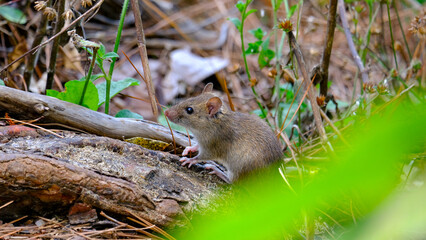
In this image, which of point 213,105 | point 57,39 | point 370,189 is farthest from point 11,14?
point 370,189

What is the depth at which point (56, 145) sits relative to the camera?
2.51 meters

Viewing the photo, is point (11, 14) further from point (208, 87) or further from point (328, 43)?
point (328, 43)

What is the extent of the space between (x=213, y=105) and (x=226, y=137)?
27 centimetres

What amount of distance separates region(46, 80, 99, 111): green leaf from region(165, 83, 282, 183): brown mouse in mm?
597

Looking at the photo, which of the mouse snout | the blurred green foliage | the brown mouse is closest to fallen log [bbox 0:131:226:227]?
the brown mouse

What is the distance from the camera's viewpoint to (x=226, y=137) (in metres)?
3.22

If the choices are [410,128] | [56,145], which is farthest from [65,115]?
[410,128]

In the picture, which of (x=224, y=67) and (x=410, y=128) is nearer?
(x=410, y=128)

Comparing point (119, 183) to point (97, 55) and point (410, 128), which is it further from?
point (410, 128)

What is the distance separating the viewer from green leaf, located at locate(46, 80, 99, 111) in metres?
3.03

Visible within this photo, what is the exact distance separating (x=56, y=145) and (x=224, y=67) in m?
4.27

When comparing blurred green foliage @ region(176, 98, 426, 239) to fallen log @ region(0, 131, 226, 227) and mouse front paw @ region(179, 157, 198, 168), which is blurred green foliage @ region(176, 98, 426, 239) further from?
mouse front paw @ region(179, 157, 198, 168)

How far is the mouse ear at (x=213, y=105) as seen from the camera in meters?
3.21

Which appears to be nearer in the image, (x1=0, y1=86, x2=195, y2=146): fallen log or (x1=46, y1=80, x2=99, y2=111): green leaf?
(x1=0, y1=86, x2=195, y2=146): fallen log
